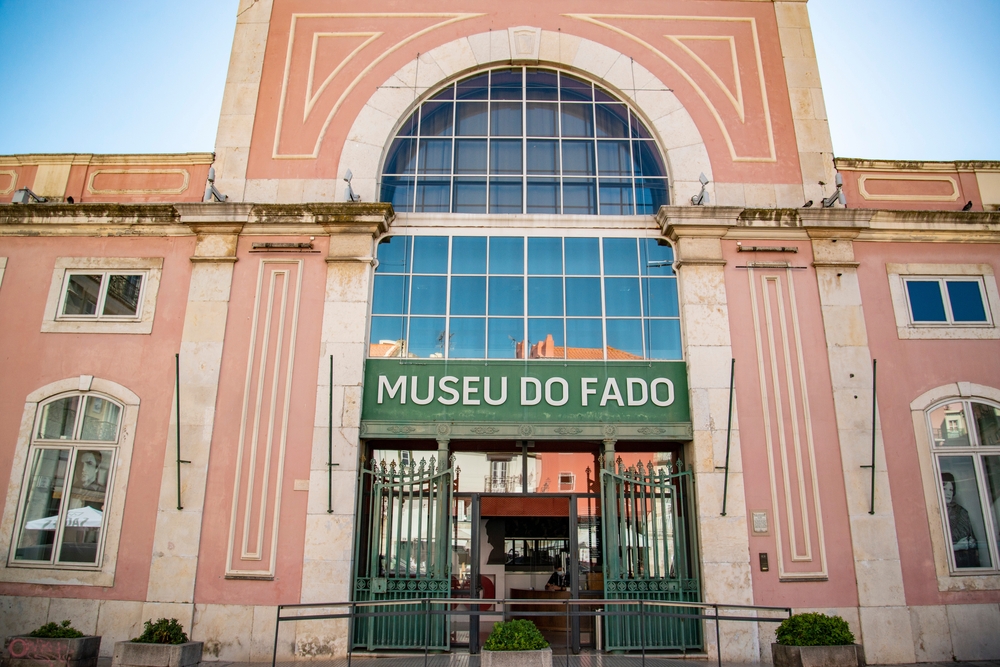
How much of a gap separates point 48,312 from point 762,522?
14.0 meters

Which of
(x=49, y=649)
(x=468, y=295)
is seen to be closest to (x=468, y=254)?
(x=468, y=295)

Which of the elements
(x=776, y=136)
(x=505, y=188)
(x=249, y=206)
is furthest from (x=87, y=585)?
(x=776, y=136)

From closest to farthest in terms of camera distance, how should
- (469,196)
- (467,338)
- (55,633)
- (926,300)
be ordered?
1. (55,633)
2. (467,338)
3. (926,300)
4. (469,196)

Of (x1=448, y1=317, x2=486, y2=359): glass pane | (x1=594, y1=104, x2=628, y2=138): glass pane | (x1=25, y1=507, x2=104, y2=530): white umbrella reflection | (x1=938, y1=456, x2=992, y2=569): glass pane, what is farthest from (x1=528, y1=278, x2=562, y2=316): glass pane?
(x1=25, y1=507, x2=104, y2=530): white umbrella reflection

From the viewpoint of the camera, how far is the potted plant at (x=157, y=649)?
413 inches

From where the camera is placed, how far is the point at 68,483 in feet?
42.2

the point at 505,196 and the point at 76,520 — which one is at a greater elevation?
the point at 505,196

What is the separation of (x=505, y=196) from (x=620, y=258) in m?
2.75

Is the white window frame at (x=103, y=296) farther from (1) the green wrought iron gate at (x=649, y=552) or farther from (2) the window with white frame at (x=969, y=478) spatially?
(2) the window with white frame at (x=969, y=478)

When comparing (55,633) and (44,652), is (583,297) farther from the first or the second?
(44,652)

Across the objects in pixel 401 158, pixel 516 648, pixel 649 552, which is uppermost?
pixel 401 158

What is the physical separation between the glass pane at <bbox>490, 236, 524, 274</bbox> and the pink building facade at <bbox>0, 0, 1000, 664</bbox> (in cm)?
5

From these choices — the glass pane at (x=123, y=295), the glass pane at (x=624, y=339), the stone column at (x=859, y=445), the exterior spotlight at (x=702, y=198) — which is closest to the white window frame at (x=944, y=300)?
the stone column at (x=859, y=445)

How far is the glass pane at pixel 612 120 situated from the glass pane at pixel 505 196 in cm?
225
